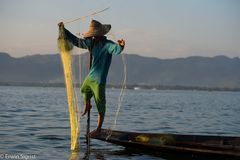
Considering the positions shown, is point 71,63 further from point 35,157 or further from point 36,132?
point 36,132

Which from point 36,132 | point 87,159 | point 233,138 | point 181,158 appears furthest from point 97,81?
point 36,132

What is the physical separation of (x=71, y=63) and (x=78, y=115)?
140cm

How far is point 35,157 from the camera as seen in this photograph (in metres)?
13.4

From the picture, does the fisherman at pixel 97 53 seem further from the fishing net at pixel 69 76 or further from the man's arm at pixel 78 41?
the fishing net at pixel 69 76

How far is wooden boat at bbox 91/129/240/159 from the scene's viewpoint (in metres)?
13.0

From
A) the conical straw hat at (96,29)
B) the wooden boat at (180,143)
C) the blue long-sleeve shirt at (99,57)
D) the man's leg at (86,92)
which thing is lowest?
the wooden boat at (180,143)

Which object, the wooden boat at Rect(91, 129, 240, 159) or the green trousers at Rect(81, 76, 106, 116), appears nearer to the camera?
the wooden boat at Rect(91, 129, 240, 159)

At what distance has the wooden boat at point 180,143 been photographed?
13.0m

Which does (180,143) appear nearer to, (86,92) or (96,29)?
(86,92)

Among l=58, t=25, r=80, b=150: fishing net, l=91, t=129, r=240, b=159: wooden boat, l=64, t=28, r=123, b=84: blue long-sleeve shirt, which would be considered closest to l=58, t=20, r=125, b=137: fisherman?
l=64, t=28, r=123, b=84: blue long-sleeve shirt

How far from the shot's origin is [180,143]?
45.1ft

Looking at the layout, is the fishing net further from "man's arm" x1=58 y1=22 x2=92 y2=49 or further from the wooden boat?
the wooden boat

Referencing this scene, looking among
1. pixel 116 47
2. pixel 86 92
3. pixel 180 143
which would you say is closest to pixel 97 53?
pixel 116 47

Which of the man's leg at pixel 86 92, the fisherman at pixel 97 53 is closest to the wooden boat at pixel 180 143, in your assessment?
the man's leg at pixel 86 92
